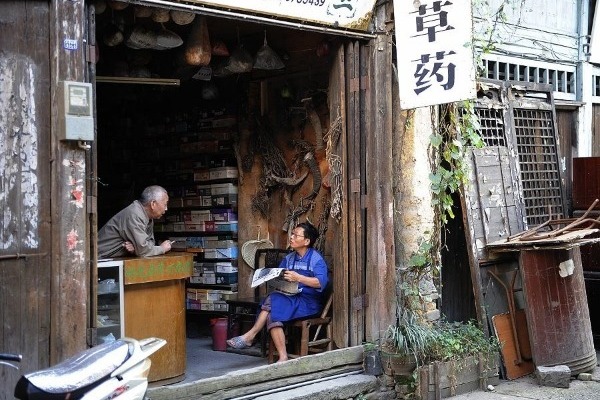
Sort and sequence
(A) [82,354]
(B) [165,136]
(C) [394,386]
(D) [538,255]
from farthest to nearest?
1. (B) [165,136]
2. (D) [538,255]
3. (C) [394,386]
4. (A) [82,354]

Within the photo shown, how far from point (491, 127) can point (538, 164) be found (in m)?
1.07

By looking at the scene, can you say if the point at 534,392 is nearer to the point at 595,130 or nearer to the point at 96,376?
the point at 595,130

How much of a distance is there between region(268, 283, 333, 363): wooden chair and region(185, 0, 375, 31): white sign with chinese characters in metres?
2.72

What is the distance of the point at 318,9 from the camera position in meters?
7.44

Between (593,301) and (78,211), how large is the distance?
273 inches

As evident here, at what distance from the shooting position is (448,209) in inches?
327

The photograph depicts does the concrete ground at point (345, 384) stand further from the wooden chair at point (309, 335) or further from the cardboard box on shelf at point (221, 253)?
the cardboard box on shelf at point (221, 253)

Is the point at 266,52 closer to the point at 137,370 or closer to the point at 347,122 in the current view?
the point at 347,122

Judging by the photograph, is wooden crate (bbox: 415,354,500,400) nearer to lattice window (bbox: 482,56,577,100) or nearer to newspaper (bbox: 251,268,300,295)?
newspaper (bbox: 251,268,300,295)

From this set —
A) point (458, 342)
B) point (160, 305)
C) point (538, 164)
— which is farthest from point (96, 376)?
point (538, 164)

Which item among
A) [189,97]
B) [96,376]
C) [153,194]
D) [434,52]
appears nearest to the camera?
[96,376]

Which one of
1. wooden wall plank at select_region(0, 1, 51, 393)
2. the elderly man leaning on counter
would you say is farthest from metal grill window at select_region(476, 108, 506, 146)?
wooden wall plank at select_region(0, 1, 51, 393)

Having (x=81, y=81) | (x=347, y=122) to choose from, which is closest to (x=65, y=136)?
(x=81, y=81)

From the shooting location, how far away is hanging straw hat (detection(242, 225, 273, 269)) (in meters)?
9.47
